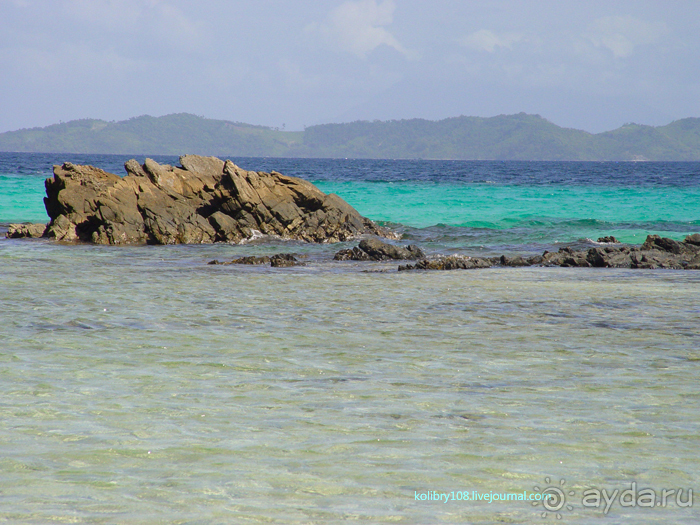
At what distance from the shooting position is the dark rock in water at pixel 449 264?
1738 centimetres

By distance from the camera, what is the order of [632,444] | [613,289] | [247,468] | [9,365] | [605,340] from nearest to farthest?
[247,468] < [632,444] < [9,365] < [605,340] < [613,289]

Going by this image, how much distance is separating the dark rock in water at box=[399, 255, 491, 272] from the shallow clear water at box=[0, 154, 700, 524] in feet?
16.9

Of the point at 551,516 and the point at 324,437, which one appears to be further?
the point at 324,437

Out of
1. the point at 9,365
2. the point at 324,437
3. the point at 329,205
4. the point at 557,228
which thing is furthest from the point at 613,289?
the point at 557,228

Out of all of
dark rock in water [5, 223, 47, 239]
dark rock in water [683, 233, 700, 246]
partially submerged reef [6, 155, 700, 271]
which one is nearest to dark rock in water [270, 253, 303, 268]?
partially submerged reef [6, 155, 700, 271]

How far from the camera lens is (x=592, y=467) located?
4.76 meters

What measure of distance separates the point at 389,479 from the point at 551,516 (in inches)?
41.6

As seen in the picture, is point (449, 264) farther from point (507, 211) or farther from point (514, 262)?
point (507, 211)

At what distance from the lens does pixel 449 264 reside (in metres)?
17.6

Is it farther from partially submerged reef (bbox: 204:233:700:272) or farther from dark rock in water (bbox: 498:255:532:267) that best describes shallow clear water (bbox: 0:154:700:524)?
dark rock in water (bbox: 498:255:532:267)

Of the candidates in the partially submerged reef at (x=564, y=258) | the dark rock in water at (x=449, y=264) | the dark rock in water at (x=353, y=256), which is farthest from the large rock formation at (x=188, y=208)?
the dark rock in water at (x=449, y=264)

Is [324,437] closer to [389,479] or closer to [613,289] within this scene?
[389,479]

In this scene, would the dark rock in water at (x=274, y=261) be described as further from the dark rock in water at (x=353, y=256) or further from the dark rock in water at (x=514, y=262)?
the dark rock in water at (x=514, y=262)

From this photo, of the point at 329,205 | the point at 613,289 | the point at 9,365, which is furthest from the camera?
the point at 329,205
